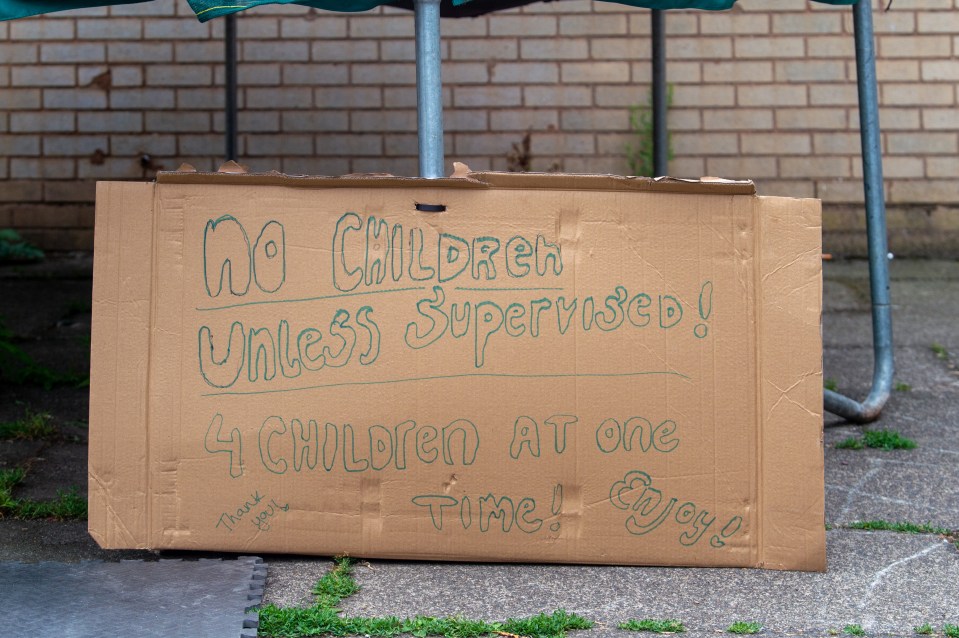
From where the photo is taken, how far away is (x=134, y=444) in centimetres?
265

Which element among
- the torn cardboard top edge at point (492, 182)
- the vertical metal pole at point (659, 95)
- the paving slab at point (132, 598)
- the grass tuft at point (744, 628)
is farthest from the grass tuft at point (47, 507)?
the vertical metal pole at point (659, 95)

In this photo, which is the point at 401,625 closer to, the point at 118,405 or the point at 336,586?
the point at 336,586

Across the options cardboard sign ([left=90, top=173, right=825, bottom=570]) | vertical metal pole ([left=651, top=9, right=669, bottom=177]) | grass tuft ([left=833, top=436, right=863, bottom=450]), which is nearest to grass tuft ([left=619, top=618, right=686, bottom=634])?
cardboard sign ([left=90, top=173, right=825, bottom=570])

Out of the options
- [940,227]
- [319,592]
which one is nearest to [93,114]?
[319,592]

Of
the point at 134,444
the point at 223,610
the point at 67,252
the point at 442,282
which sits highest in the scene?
the point at 67,252

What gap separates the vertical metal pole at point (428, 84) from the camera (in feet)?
9.75

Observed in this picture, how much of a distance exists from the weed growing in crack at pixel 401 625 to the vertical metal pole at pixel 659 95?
3448 millimetres

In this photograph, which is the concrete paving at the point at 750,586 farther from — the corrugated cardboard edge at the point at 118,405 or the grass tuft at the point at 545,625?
the corrugated cardboard edge at the point at 118,405

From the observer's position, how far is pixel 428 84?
2.97 metres

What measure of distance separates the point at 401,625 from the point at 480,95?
196 inches

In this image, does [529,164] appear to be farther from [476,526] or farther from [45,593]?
[45,593]

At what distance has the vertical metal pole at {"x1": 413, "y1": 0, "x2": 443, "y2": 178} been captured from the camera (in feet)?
9.75

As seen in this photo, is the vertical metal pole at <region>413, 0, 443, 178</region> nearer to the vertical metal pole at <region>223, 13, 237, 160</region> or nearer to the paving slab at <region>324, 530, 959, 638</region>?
the paving slab at <region>324, 530, 959, 638</region>

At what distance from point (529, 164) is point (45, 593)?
16.1ft
